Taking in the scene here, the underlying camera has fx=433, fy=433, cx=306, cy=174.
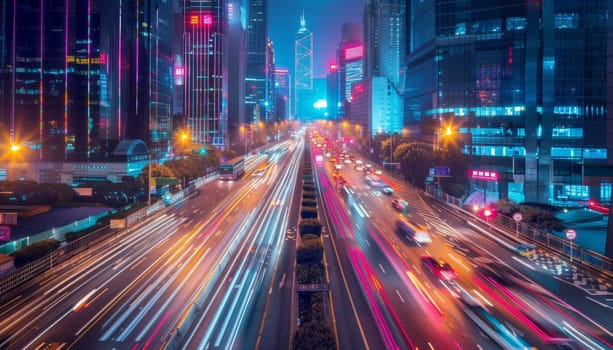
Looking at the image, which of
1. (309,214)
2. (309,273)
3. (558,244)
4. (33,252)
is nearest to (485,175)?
(558,244)

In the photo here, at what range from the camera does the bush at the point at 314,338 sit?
1712cm

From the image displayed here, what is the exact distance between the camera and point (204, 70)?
474ft

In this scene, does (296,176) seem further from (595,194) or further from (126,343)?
(126,343)

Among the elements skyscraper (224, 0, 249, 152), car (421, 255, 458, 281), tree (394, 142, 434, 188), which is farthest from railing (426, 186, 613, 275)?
skyscraper (224, 0, 249, 152)

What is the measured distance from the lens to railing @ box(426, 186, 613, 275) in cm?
3103

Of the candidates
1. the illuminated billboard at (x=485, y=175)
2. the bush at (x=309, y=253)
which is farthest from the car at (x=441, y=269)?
the illuminated billboard at (x=485, y=175)

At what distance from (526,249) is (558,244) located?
132 inches

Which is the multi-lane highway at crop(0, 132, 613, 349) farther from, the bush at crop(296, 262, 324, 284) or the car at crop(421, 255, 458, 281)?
the bush at crop(296, 262, 324, 284)

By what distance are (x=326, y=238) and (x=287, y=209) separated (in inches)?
588

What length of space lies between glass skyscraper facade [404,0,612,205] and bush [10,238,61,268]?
68.5 m

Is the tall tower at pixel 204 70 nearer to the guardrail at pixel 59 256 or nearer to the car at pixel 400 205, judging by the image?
the guardrail at pixel 59 256

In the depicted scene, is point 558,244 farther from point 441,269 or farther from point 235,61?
point 235,61

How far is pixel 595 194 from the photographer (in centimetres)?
6938

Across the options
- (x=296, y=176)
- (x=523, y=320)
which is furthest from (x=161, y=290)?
(x=296, y=176)
